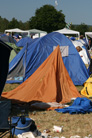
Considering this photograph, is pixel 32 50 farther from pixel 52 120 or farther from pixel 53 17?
pixel 53 17

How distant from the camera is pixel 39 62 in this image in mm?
11250

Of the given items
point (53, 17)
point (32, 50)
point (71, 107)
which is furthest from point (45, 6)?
point (71, 107)

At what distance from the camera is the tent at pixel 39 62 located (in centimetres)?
1112

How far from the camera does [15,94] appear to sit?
8.13 m

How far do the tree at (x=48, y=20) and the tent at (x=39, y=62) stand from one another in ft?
172

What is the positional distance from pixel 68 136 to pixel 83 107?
1641 mm

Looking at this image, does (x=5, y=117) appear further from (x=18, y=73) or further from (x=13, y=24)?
(x=13, y=24)

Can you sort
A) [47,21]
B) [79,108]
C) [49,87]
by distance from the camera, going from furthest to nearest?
[47,21] → [49,87] → [79,108]

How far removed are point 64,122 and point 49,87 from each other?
1.70 metres

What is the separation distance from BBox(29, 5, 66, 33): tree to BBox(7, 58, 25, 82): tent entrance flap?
172 ft

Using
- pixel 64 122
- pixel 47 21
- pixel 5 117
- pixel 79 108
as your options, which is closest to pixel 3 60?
pixel 5 117

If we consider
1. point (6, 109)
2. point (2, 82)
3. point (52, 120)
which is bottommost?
point (52, 120)

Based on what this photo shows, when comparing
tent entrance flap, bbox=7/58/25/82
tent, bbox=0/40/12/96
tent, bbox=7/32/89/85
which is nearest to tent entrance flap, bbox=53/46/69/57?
tent, bbox=7/32/89/85

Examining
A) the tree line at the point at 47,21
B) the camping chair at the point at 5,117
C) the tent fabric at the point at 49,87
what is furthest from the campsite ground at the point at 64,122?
the tree line at the point at 47,21
